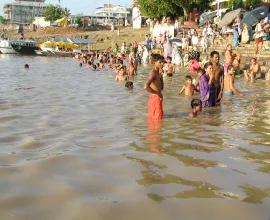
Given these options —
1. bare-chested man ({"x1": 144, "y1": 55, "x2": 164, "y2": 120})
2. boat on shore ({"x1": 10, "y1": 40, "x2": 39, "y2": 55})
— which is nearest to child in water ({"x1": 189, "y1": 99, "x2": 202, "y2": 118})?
bare-chested man ({"x1": 144, "y1": 55, "x2": 164, "y2": 120})

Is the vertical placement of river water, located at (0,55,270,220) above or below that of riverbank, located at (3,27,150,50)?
below

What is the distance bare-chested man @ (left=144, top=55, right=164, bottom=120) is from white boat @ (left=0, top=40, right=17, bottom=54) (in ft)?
131

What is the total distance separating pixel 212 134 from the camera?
5.43m

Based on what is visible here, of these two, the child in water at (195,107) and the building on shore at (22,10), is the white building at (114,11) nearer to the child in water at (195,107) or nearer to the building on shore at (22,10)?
the building on shore at (22,10)

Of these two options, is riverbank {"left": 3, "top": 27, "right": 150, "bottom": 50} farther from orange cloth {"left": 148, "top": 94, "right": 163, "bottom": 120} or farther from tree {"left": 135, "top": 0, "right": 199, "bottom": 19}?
orange cloth {"left": 148, "top": 94, "right": 163, "bottom": 120}

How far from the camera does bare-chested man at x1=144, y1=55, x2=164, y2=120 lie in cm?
608

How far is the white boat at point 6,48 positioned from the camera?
1667 inches

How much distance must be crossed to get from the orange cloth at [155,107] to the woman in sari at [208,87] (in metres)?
1.85

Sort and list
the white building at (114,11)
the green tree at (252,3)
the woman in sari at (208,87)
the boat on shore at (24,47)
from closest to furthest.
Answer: the woman in sari at (208,87) < the green tree at (252,3) < the boat on shore at (24,47) < the white building at (114,11)

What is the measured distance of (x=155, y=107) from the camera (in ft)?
21.1

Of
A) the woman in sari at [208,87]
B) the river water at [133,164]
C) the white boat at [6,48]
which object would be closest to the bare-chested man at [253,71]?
the woman in sari at [208,87]

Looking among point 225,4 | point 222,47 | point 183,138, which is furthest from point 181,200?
point 225,4

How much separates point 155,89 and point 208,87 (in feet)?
7.00

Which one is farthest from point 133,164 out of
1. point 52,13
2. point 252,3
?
point 52,13
